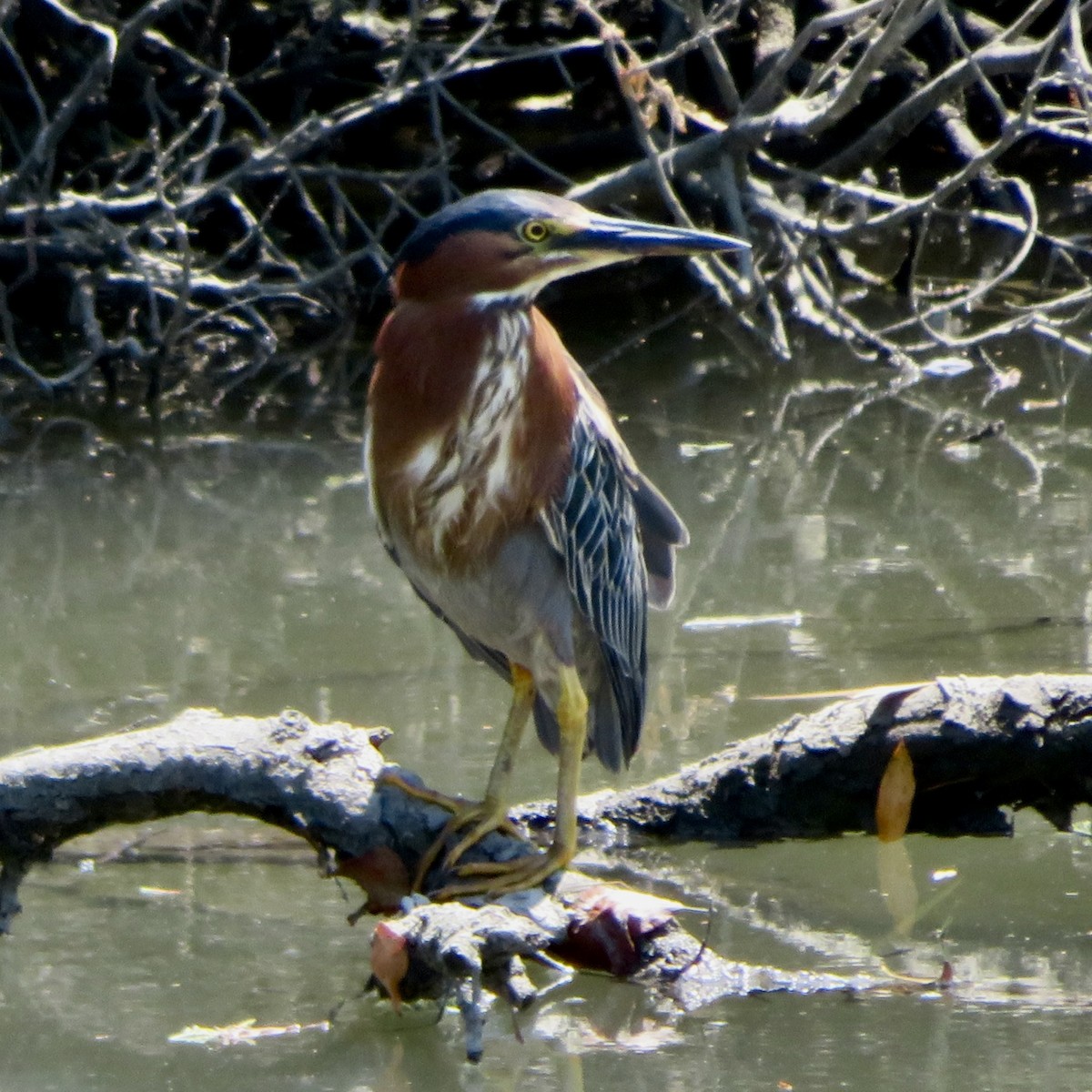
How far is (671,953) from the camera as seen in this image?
3.05m

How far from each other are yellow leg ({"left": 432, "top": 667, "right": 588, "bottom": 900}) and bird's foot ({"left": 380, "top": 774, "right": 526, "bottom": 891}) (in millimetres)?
45

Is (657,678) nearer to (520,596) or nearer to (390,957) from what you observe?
(520,596)

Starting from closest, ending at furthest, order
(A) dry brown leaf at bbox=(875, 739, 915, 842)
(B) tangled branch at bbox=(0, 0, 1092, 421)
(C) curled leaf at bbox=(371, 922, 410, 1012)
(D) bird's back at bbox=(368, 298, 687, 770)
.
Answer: (C) curled leaf at bbox=(371, 922, 410, 1012) → (D) bird's back at bbox=(368, 298, 687, 770) → (A) dry brown leaf at bbox=(875, 739, 915, 842) → (B) tangled branch at bbox=(0, 0, 1092, 421)

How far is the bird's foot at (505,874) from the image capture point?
3.20m

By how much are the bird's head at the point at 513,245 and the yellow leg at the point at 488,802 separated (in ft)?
2.66

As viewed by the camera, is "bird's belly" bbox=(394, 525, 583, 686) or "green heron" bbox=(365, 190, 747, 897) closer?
"green heron" bbox=(365, 190, 747, 897)

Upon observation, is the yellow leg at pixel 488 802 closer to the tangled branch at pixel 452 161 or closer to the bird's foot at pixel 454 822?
the bird's foot at pixel 454 822

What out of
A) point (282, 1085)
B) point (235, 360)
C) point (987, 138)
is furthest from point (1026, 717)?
point (987, 138)

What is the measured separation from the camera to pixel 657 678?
464 cm

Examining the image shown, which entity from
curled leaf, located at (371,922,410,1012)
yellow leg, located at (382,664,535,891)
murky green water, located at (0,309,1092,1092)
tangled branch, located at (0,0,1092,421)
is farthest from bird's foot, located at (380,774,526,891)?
tangled branch, located at (0,0,1092,421)

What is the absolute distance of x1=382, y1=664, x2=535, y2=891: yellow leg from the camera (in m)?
3.32

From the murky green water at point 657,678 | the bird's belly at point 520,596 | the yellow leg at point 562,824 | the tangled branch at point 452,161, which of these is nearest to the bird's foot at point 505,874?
the yellow leg at point 562,824

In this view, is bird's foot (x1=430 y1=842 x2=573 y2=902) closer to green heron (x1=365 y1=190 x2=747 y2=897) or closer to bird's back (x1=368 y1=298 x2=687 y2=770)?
green heron (x1=365 y1=190 x2=747 y2=897)

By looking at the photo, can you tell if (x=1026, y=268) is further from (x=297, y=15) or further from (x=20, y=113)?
(x=20, y=113)
